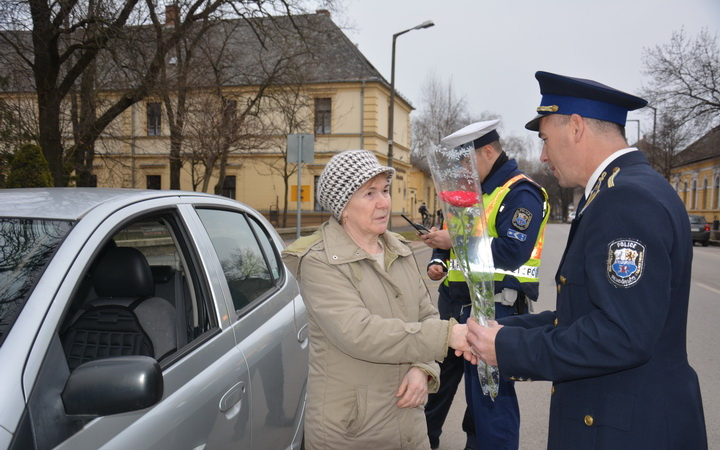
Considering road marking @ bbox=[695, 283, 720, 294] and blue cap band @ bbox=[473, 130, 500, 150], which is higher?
blue cap band @ bbox=[473, 130, 500, 150]

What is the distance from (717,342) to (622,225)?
22.2 ft

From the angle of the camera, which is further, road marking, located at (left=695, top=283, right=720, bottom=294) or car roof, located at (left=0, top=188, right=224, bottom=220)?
road marking, located at (left=695, top=283, right=720, bottom=294)

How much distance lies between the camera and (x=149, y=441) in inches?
73.6

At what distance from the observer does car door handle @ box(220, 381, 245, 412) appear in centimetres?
229

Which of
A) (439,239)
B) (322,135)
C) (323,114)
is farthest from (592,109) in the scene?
(323,114)

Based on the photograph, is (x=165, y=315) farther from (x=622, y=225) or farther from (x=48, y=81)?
(x=48, y=81)

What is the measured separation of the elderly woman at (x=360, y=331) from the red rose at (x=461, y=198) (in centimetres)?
34

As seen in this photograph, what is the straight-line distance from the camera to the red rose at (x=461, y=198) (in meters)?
2.26

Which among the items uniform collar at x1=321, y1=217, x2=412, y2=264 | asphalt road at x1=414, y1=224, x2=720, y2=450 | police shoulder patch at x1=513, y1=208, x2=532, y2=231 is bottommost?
asphalt road at x1=414, y1=224, x2=720, y2=450

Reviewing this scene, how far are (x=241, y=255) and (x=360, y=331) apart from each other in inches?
44.1

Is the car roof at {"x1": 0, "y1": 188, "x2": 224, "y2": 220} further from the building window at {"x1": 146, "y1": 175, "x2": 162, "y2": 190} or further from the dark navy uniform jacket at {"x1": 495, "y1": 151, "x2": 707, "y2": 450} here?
the building window at {"x1": 146, "y1": 175, "x2": 162, "y2": 190}

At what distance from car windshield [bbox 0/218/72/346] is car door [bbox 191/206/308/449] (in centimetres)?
84

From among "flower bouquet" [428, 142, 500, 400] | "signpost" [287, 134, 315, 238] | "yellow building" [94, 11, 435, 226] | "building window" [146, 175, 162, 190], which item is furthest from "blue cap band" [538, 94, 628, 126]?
"building window" [146, 175, 162, 190]

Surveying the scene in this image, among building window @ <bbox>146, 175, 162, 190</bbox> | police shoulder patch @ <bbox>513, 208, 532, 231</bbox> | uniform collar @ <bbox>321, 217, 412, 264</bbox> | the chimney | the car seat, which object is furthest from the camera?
building window @ <bbox>146, 175, 162, 190</bbox>
